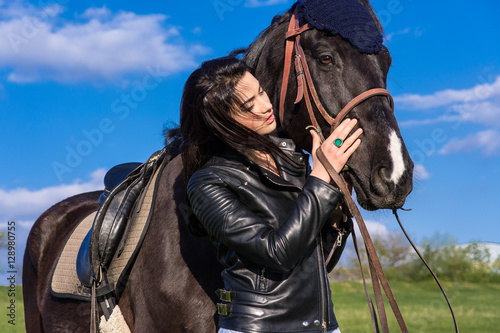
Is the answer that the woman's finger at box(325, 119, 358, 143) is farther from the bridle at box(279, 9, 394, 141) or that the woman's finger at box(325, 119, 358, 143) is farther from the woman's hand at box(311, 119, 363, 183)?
the bridle at box(279, 9, 394, 141)

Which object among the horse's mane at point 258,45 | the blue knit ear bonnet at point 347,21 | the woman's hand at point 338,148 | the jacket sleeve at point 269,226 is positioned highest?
the horse's mane at point 258,45

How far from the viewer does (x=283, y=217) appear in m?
2.03

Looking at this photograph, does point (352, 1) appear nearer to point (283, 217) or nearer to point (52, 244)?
point (283, 217)

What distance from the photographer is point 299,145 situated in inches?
99.3

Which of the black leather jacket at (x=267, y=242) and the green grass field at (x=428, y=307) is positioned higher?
the green grass field at (x=428, y=307)

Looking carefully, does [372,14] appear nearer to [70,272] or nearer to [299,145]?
[299,145]

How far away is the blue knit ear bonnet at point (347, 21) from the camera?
7.84 feet

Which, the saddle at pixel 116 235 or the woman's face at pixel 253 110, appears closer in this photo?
the woman's face at pixel 253 110

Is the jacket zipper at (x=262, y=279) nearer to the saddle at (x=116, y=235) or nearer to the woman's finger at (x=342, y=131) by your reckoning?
the woman's finger at (x=342, y=131)

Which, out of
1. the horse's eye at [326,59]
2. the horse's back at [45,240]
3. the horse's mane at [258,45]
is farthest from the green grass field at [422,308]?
the horse's eye at [326,59]

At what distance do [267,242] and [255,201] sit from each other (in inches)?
8.5

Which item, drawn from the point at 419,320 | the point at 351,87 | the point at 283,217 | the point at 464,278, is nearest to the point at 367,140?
the point at 351,87

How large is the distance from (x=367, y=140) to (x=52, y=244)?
3.20 metres

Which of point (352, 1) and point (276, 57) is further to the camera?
point (276, 57)
